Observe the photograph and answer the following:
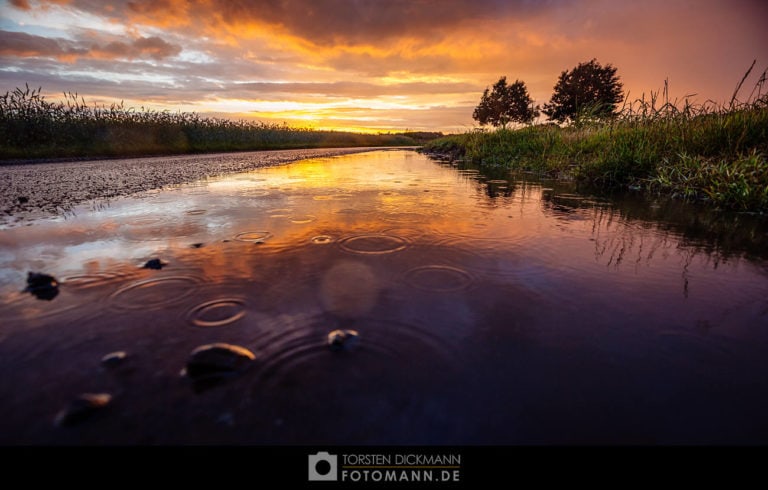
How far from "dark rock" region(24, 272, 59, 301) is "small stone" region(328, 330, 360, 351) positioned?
1.48 metres

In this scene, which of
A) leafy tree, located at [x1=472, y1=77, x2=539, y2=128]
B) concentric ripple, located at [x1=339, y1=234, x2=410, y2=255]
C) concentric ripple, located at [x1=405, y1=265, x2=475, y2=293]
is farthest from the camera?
leafy tree, located at [x1=472, y1=77, x2=539, y2=128]

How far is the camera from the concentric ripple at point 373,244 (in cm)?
228

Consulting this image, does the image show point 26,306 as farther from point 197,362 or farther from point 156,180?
point 156,180

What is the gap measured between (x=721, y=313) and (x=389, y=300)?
1.51 m

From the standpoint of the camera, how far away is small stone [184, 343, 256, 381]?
3.46ft

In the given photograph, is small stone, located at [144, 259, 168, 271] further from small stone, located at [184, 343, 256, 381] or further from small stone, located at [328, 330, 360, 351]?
small stone, located at [328, 330, 360, 351]

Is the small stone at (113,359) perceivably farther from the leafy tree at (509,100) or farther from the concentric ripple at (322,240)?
the leafy tree at (509,100)

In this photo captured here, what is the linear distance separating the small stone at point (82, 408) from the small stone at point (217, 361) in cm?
22

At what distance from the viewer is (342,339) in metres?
1.24

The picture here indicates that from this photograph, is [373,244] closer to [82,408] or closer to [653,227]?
[82,408]

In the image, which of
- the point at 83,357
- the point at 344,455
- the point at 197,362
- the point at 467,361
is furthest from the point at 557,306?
the point at 83,357

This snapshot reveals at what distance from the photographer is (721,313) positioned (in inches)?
56.3

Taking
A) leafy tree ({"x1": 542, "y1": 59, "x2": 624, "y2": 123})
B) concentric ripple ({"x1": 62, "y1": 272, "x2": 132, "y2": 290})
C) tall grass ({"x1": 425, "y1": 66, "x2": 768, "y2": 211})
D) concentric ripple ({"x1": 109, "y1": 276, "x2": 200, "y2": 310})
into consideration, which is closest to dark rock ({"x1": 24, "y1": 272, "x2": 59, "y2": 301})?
concentric ripple ({"x1": 62, "y1": 272, "x2": 132, "y2": 290})

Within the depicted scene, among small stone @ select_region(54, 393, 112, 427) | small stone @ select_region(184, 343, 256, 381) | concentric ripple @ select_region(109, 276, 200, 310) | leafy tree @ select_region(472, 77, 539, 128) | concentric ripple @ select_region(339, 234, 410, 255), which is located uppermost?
leafy tree @ select_region(472, 77, 539, 128)
